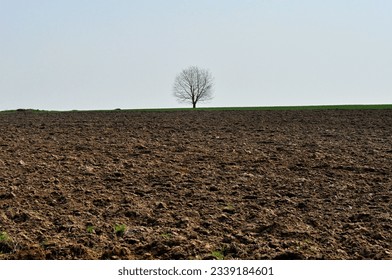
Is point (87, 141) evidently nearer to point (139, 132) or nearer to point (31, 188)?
point (139, 132)

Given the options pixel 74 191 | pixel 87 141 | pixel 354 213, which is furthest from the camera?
pixel 87 141

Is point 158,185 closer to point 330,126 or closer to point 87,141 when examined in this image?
point 87,141

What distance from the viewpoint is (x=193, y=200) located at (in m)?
8.97

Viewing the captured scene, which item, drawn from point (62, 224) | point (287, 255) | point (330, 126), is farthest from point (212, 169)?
point (330, 126)

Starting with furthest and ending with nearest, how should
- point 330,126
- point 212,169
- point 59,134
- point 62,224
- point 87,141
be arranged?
point 330,126
point 59,134
point 87,141
point 212,169
point 62,224

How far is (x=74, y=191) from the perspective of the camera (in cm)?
952

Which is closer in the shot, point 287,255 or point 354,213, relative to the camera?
point 287,255

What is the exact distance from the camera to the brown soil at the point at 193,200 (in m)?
6.69

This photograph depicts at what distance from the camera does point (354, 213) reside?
8.36 m

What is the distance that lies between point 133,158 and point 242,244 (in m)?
6.88

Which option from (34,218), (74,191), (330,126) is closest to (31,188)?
(74,191)

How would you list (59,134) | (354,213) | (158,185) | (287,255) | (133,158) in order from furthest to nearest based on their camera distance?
(59,134)
(133,158)
(158,185)
(354,213)
(287,255)

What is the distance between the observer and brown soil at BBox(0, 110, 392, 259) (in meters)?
6.69

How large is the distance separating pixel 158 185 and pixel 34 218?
2811 mm
